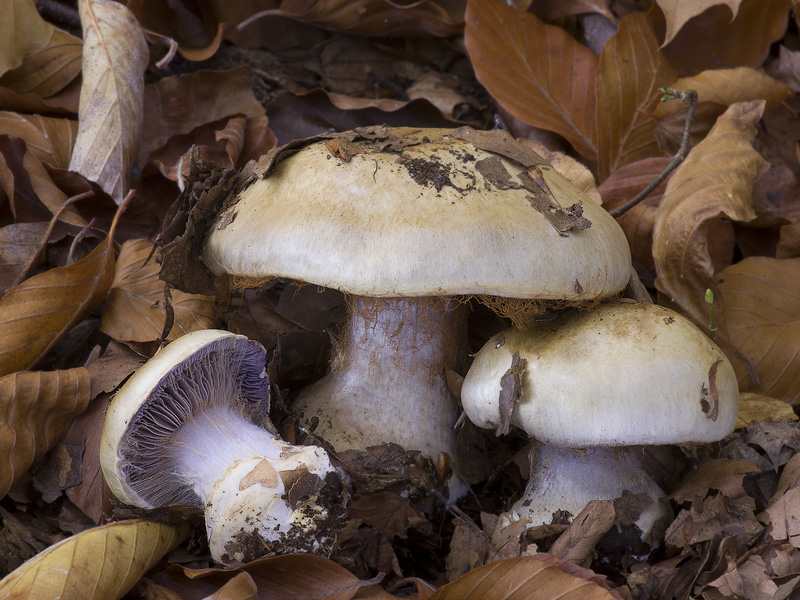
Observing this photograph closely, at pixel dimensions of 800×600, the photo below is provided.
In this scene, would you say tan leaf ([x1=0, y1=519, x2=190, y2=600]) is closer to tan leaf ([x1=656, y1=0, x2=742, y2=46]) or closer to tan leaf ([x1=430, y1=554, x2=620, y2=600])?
tan leaf ([x1=430, y1=554, x2=620, y2=600])

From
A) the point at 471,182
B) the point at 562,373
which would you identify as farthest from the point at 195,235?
the point at 562,373

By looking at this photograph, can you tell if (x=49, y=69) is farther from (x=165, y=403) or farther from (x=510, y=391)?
(x=510, y=391)

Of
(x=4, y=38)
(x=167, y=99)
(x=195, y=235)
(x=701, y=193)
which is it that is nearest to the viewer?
(x=195, y=235)

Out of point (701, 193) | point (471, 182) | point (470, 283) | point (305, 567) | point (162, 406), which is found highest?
point (471, 182)

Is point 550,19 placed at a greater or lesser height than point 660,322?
greater

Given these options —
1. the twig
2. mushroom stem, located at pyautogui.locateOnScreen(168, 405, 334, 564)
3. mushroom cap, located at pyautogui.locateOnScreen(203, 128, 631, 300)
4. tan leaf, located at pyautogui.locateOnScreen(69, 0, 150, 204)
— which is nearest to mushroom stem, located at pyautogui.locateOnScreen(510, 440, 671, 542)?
mushroom cap, located at pyautogui.locateOnScreen(203, 128, 631, 300)

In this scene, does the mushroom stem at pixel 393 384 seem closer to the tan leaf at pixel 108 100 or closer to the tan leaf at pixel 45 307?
Result: the tan leaf at pixel 45 307

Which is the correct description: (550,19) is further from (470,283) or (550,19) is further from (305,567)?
(305,567)
